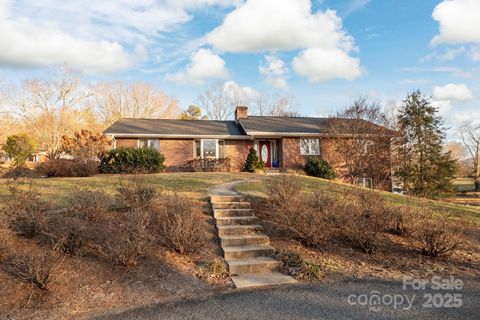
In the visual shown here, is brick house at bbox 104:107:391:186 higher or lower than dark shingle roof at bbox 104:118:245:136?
lower

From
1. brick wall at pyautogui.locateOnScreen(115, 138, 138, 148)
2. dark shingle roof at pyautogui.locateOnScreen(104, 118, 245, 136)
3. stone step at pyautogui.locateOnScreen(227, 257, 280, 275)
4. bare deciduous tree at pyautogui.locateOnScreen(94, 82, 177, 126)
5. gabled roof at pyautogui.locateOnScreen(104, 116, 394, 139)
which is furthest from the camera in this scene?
bare deciduous tree at pyautogui.locateOnScreen(94, 82, 177, 126)

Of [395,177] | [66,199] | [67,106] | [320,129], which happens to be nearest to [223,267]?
[66,199]

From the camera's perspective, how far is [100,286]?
4281 mm

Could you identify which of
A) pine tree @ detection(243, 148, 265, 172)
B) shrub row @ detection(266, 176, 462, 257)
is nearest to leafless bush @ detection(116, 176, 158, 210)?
shrub row @ detection(266, 176, 462, 257)

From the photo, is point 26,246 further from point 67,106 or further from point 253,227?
point 67,106

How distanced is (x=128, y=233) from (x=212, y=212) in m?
2.39

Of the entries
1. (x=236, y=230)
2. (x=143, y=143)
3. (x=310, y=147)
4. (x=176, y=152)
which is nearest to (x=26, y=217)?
(x=236, y=230)

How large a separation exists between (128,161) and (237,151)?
7.65 metres

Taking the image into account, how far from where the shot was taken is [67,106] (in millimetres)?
37750

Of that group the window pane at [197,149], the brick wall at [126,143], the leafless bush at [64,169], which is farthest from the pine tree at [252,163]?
the leafless bush at [64,169]

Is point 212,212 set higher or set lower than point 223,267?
higher

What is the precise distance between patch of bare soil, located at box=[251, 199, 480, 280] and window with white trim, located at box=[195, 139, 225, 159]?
543 inches

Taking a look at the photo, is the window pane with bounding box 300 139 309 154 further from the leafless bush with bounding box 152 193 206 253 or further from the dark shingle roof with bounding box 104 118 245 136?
the leafless bush with bounding box 152 193 206 253

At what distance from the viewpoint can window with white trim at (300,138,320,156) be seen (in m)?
19.7
